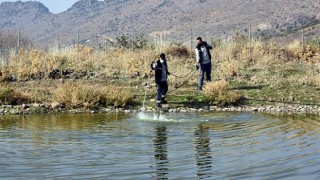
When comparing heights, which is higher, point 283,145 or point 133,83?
point 133,83

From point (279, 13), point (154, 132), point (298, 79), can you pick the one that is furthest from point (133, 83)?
point (279, 13)

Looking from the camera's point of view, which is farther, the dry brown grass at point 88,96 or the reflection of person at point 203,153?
the dry brown grass at point 88,96

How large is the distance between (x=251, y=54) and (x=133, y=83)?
944cm

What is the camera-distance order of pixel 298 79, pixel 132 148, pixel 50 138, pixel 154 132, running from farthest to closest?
pixel 298 79, pixel 154 132, pixel 50 138, pixel 132 148

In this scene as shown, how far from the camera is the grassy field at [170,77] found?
75.8ft

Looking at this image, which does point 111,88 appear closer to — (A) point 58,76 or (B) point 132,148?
(A) point 58,76

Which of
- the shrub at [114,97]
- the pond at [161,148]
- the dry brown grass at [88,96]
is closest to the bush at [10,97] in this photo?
the dry brown grass at [88,96]

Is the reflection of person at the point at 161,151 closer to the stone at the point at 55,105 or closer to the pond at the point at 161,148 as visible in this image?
the pond at the point at 161,148

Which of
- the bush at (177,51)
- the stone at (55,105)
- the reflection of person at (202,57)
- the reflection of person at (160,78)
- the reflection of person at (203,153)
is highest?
the bush at (177,51)

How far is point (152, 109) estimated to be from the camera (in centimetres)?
2225

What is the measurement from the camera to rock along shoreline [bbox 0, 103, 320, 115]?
70.7 ft

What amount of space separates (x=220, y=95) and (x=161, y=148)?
10717 mm

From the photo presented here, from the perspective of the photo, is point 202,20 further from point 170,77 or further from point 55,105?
point 55,105

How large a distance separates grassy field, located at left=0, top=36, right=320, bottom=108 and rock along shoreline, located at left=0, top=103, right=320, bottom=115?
43 cm
